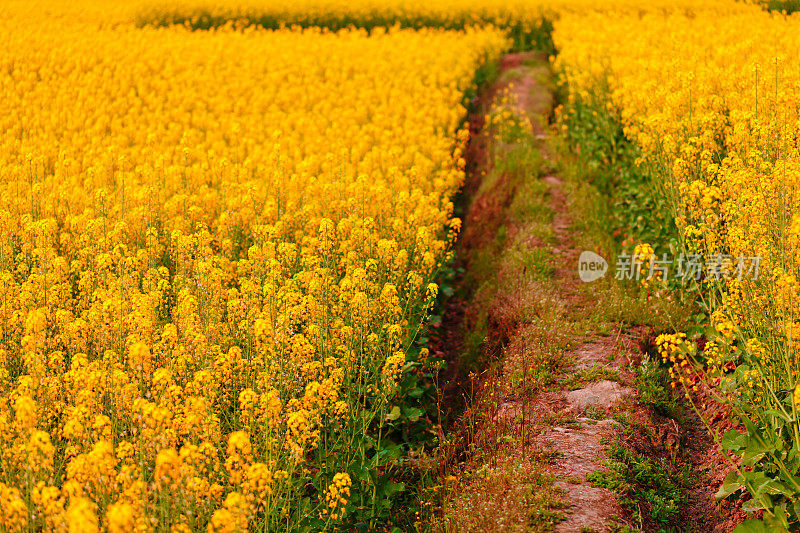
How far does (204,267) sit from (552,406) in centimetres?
337

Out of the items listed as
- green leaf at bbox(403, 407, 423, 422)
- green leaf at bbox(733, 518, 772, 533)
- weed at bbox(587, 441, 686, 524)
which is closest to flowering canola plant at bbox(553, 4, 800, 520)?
green leaf at bbox(733, 518, 772, 533)

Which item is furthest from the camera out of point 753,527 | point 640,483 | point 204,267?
point 204,267

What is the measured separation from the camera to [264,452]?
16.5ft

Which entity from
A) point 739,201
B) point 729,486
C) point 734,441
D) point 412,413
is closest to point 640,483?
point 729,486

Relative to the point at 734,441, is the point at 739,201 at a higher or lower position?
higher

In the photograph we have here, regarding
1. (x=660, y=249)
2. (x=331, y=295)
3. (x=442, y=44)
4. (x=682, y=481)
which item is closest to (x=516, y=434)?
(x=682, y=481)

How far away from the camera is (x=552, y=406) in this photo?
6.69 m

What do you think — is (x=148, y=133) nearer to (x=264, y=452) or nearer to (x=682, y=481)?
(x=264, y=452)

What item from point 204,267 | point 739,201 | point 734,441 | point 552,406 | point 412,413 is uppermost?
point 739,201

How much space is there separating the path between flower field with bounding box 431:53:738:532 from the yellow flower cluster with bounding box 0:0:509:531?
0.87 metres

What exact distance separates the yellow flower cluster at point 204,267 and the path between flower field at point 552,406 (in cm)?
87

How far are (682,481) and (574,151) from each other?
7.99 meters

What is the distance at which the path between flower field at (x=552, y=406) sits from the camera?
5.50 m

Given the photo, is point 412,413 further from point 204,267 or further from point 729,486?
point 729,486
